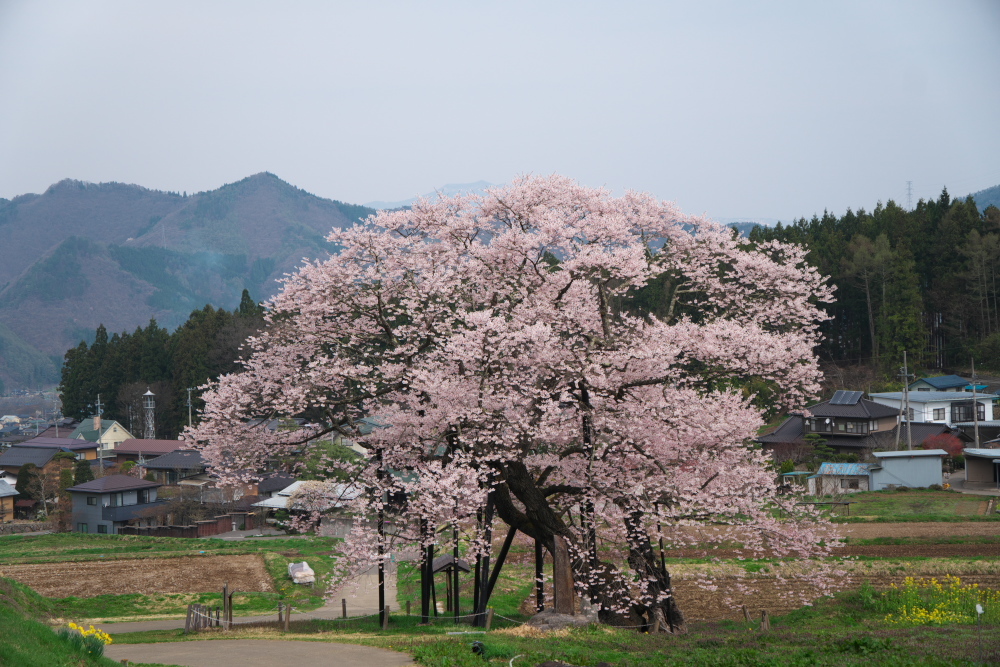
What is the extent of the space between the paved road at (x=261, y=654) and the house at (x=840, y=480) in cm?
3586

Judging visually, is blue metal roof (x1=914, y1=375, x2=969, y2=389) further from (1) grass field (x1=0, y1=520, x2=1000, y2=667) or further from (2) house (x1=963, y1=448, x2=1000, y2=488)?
(1) grass field (x1=0, y1=520, x2=1000, y2=667)

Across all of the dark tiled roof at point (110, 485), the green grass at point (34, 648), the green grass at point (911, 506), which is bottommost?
the green grass at point (911, 506)

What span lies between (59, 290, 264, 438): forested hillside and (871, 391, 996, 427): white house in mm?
51928

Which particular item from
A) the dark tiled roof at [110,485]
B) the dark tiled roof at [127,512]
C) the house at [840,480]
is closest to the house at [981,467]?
the house at [840,480]

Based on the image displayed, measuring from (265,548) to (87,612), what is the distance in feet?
44.8

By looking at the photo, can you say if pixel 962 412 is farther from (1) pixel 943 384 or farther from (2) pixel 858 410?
(2) pixel 858 410

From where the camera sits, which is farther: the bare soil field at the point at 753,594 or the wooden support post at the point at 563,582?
the bare soil field at the point at 753,594

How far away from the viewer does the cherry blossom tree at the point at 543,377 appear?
16250 mm

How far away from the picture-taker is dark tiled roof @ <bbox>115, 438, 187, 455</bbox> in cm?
7081

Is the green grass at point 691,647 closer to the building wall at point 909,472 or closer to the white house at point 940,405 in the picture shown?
the building wall at point 909,472

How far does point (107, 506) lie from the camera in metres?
50.2

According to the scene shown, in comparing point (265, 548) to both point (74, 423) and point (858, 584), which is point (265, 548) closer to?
point (858, 584)

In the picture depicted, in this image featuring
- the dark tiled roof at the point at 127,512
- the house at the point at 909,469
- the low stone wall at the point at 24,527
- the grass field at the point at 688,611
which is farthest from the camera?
the low stone wall at the point at 24,527

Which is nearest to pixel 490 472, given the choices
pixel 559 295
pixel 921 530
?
pixel 559 295
